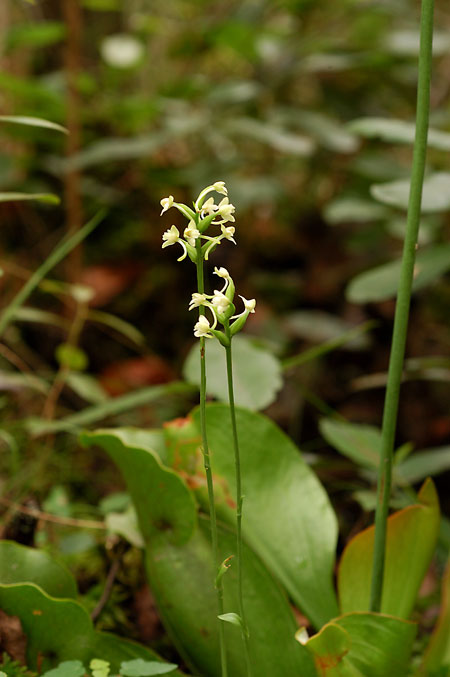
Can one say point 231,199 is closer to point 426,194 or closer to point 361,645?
point 426,194

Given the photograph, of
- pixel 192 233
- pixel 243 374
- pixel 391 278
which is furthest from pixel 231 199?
pixel 192 233

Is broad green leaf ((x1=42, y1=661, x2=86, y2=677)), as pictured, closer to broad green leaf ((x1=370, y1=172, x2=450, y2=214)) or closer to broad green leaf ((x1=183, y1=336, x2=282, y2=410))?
broad green leaf ((x1=183, y1=336, x2=282, y2=410))

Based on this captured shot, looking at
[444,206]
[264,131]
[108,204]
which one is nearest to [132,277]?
[108,204]

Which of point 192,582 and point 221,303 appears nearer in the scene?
point 221,303

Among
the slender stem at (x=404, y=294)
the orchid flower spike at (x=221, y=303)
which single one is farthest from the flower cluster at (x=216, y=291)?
the slender stem at (x=404, y=294)

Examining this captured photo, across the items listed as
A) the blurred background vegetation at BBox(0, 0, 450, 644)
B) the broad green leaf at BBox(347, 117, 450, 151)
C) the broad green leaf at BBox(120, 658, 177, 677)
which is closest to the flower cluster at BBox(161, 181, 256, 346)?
the broad green leaf at BBox(120, 658, 177, 677)

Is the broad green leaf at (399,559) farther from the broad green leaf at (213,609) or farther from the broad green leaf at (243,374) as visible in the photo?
the broad green leaf at (243,374)
